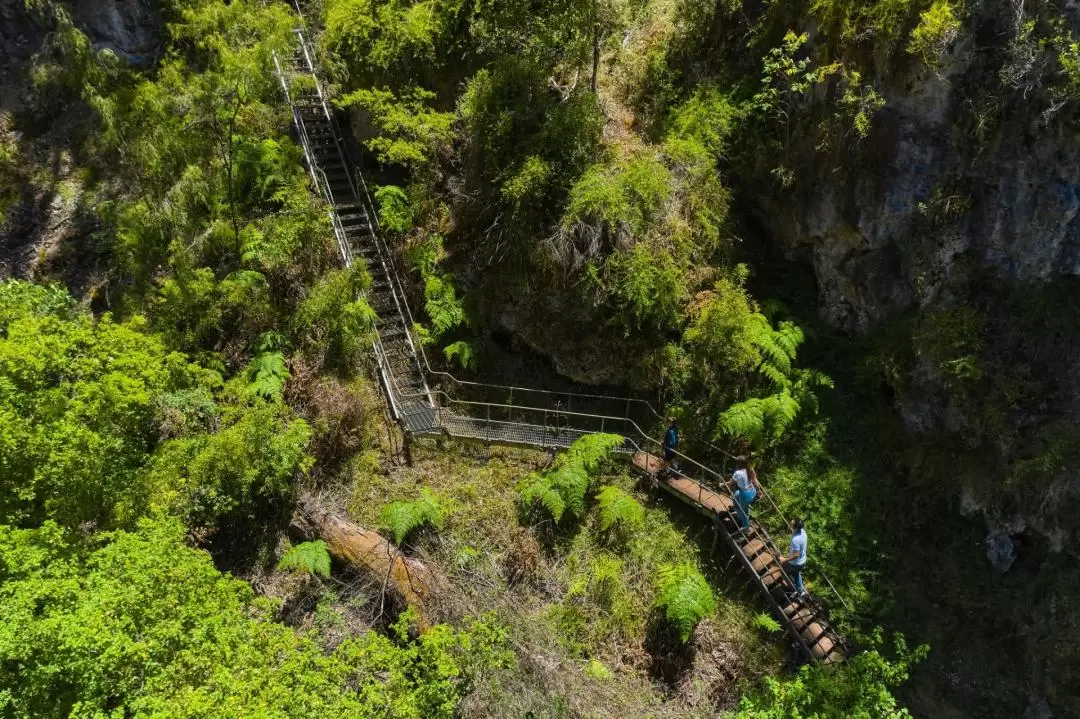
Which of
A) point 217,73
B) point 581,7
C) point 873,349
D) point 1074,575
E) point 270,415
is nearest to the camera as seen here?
point 1074,575

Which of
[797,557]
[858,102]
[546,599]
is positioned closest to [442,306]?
[546,599]

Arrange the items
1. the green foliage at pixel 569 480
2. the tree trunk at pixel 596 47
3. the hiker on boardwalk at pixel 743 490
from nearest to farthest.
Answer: the hiker on boardwalk at pixel 743 490, the green foliage at pixel 569 480, the tree trunk at pixel 596 47

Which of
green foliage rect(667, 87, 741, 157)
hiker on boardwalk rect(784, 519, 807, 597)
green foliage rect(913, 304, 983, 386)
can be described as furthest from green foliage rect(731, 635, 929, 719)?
green foliage rect(667, 87, 741, 157)

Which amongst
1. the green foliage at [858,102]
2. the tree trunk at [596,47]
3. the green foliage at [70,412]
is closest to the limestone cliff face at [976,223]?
the green foliage at [858,102]

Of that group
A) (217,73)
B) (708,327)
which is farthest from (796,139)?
(217,73)

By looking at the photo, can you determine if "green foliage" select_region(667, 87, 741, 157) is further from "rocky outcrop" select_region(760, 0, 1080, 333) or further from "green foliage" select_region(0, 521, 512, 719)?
"green foliage" select_region(0, 521, 512, 719)

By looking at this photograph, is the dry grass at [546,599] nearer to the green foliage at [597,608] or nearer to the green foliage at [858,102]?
the green foliage at [597,608]

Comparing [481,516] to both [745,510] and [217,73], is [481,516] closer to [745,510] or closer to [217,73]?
[745,510]
